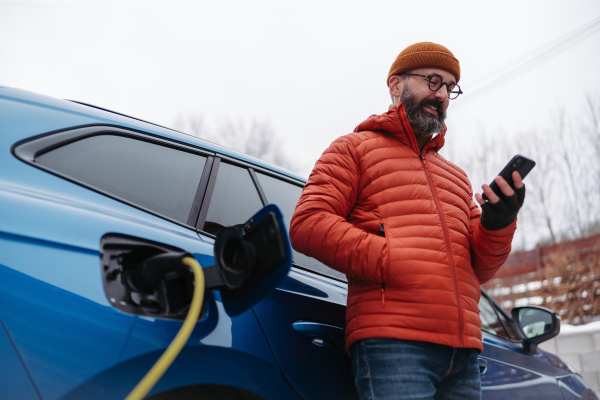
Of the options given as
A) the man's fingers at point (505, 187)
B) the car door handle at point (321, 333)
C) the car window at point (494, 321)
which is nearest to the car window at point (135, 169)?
the car door handle at point (321, 333)

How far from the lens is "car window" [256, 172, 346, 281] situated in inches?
77.8

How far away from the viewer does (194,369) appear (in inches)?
50.3

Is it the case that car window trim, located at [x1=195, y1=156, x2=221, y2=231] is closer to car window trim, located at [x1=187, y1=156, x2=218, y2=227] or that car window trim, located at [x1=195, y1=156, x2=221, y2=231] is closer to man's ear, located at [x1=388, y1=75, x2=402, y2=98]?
car window trim, located at [x1=187, y1=156, x2=218, y2=227]

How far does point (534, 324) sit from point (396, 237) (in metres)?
2.11

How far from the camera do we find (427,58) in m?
1.93

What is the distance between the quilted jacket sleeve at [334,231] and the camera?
1.52 metres

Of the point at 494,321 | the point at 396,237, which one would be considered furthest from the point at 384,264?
the point at 494,321

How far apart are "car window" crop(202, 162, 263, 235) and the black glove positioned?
2.68 feet

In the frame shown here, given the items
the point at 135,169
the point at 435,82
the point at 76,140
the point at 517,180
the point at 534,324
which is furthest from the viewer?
the point at 534,324

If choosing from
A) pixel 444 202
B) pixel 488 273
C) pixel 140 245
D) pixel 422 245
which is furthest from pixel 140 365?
pixel 488 273

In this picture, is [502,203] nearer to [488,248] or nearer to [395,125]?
[488,248]

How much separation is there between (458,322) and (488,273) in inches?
12.8

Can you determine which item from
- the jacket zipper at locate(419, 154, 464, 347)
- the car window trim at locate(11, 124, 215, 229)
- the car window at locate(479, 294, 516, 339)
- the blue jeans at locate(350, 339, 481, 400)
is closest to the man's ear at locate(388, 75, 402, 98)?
the jacket zipper at locate(419, 154, 464, 347)

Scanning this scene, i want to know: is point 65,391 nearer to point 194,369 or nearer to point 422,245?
point 194,369
